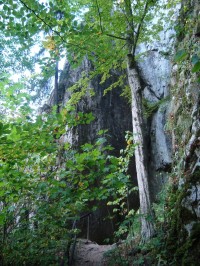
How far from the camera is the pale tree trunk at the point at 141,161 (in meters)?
5.79

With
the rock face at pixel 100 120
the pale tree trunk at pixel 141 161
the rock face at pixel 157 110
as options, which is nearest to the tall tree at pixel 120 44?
the pale tree trunk at pixel 141 161

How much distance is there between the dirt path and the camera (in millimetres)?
6948

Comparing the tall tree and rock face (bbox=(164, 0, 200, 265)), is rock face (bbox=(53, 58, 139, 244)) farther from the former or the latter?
rock face (bbox=(164, 0, 200, 265))

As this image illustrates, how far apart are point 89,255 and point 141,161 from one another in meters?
3.40

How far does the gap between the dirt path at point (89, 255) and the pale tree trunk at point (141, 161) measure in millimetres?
1624

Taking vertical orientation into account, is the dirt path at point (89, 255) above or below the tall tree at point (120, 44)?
below

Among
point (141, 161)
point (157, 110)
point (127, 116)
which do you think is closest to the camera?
point (141, 161)

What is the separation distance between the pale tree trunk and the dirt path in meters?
1.62

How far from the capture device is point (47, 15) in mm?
3340

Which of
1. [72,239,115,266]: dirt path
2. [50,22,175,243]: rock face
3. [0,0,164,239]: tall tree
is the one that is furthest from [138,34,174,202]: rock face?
[72,239,115,266]: dirt path

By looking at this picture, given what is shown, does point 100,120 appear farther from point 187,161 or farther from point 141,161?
point 187,161

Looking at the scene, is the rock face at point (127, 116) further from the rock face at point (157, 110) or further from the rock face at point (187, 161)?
the rock face at point (187, 161)

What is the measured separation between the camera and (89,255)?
24.6ft

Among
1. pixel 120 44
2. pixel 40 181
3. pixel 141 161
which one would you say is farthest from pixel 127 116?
pixel 40 181
